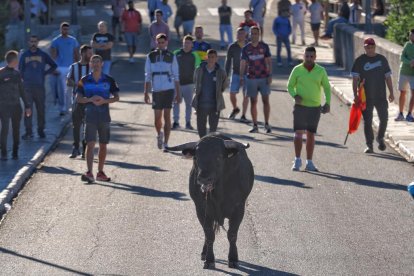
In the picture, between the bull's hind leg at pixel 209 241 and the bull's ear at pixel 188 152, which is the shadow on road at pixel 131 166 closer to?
the bull's hind leg at pixel 209 241

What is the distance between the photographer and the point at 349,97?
92.1 ft

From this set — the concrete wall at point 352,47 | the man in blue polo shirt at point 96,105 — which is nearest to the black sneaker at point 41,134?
the man in blue polo shirt at point 96,105

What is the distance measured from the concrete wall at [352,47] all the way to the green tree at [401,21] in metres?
0.64

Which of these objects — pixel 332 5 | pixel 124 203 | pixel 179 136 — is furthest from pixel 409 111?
pixel 332 5

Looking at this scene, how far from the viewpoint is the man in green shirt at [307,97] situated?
18.5 meters

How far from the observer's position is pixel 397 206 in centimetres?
1589

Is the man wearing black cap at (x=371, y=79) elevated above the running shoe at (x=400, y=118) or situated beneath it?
elevated above

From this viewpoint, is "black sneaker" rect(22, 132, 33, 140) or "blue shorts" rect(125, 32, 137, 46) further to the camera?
"blue shorts" rect(125, 32, 137, 46)

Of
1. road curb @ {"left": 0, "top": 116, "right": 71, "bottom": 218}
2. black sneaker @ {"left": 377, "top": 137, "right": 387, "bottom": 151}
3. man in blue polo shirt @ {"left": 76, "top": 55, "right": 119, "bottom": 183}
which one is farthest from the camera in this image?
black sneaker @ {"left": 377, "top": 137, "right": 387, "bottom": 151}

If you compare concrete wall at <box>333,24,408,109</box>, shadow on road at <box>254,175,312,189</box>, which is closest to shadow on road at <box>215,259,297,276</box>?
shadow on road at <box>254,175,312,189</box>

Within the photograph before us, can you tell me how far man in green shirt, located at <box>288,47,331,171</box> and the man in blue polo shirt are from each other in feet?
9.45

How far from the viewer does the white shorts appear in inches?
950

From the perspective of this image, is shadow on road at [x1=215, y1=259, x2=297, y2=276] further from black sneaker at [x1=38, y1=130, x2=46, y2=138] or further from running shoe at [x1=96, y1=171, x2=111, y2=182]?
black sneaker at [x1=38, y1=130, x2=46, y2=138]

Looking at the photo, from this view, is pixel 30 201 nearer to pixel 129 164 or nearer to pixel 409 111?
pixel 129 164
